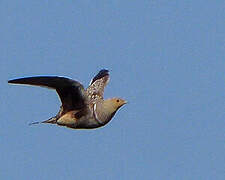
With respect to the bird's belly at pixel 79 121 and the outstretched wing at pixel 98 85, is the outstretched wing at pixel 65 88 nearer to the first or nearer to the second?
the bird's belly at pixel 79 121

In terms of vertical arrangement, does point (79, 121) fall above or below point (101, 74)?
below

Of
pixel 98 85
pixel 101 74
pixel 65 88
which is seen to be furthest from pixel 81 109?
pixel 101 74

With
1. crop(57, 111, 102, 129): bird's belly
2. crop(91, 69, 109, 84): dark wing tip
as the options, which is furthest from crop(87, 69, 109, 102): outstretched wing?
crop(57, 111, 102, 129): bird's belly

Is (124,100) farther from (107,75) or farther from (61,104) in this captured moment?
(107,75)

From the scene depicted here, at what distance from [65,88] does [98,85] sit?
154 inches

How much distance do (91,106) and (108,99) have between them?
593 mm

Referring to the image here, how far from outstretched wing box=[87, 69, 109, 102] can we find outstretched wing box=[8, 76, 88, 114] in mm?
854

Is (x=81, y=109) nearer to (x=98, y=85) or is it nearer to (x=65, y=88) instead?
(x=65, y=88)

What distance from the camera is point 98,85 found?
28.3 m

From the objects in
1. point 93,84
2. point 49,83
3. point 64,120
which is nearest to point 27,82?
point 49,83

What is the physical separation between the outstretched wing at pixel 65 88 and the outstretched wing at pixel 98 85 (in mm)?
854

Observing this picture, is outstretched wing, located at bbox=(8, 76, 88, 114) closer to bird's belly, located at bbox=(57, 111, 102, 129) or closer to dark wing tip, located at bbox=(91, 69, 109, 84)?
bird's belly, located at bbox=(57, 111, 102, 129)

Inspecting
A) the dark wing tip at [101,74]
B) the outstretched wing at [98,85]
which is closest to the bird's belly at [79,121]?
the outstretched wing at [98,85]

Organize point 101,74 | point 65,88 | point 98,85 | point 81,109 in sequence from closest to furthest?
1. point 65,88
2. point 81,109
3. point 98,85
4. point 101,74
